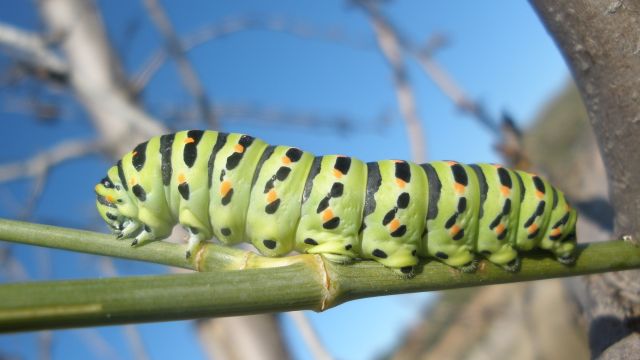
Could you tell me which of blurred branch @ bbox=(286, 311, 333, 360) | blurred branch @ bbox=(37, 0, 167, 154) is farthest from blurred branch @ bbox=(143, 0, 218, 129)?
blurred branch @ bbox=(286, 311, 333, 360)

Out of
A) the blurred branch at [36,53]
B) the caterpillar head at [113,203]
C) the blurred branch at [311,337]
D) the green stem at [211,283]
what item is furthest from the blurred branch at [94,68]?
the green stem at [211,283]

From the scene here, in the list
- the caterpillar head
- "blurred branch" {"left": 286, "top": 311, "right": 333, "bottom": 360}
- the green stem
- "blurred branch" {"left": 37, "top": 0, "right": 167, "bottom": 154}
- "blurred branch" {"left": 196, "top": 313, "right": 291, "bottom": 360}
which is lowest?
"blurred branch" {"left": 196, "top": 313, "right": 291, "bottom": 360}

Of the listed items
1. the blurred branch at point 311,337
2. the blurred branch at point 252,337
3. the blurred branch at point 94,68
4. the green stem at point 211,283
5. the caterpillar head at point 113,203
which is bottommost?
the blurred branch at point 252,337

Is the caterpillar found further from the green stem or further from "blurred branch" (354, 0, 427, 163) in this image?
"blurred branch" (354, 0, 427, 163)

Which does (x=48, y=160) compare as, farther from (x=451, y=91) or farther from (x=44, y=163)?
(x=451, y=91)

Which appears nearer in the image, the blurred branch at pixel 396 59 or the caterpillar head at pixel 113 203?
the caterpillar head at pixel 113 203

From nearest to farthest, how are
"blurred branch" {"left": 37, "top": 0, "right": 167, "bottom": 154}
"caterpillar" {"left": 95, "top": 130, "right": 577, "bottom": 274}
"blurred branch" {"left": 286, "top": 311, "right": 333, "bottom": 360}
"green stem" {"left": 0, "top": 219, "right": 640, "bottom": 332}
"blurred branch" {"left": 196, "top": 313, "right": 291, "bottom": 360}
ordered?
"green stem" {"left": 0, "top": 219, "right": 640, "bottom": 332} → "caterpillar" {"left": 95, "top": 130, "right": 577, "bottom": 274} → "blurred branch" {"left": 286, "top": 311, "right": 333, "bottom": 360} → "blurred branch" {"left": 196, "top": 313, "right": 291, "bottom": 360} → "blurred branch" {"left": 37, "top": 0, "right": 167, "bottom": 154}

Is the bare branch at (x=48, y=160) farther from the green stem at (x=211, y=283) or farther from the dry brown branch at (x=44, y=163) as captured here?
the green stem at (x=211, y=283)
